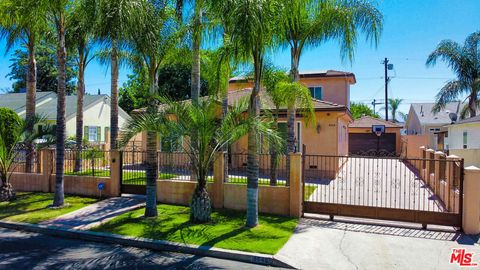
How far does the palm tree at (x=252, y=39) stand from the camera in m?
7.16

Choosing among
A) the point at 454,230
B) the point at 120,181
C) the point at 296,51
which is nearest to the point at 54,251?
the point at 120,181

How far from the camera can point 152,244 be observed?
7.25 m

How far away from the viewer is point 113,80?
51.2 feet

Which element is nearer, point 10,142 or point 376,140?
point 10,142

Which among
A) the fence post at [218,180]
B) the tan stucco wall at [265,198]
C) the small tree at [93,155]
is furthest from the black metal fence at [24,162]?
the tan stucco wall at [265,198]

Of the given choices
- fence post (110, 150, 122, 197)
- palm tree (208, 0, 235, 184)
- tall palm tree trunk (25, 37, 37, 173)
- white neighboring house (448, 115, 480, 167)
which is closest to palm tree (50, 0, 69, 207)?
fence post (110, 150, 122, 197)

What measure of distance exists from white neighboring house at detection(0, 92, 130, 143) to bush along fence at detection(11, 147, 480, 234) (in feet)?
53.1

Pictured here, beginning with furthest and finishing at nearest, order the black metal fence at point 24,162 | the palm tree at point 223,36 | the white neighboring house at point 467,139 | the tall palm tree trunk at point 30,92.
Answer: the white neighboring house at point 467,139 → the tall palm tree trunk at point 30,92 → the black metal fence at point 24,162 → the palm tree at point 223,36

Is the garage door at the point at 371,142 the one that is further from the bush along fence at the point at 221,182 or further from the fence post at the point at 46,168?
the fence post at the point at 46,168

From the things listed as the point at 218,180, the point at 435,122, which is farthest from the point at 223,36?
the point at 435,122

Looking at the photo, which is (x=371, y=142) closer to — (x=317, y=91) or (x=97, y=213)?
(x=317, y=91)

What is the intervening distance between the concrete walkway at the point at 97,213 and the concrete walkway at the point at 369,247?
4.83m

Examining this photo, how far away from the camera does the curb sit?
21.3 feet

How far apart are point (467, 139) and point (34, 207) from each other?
2372 cm
